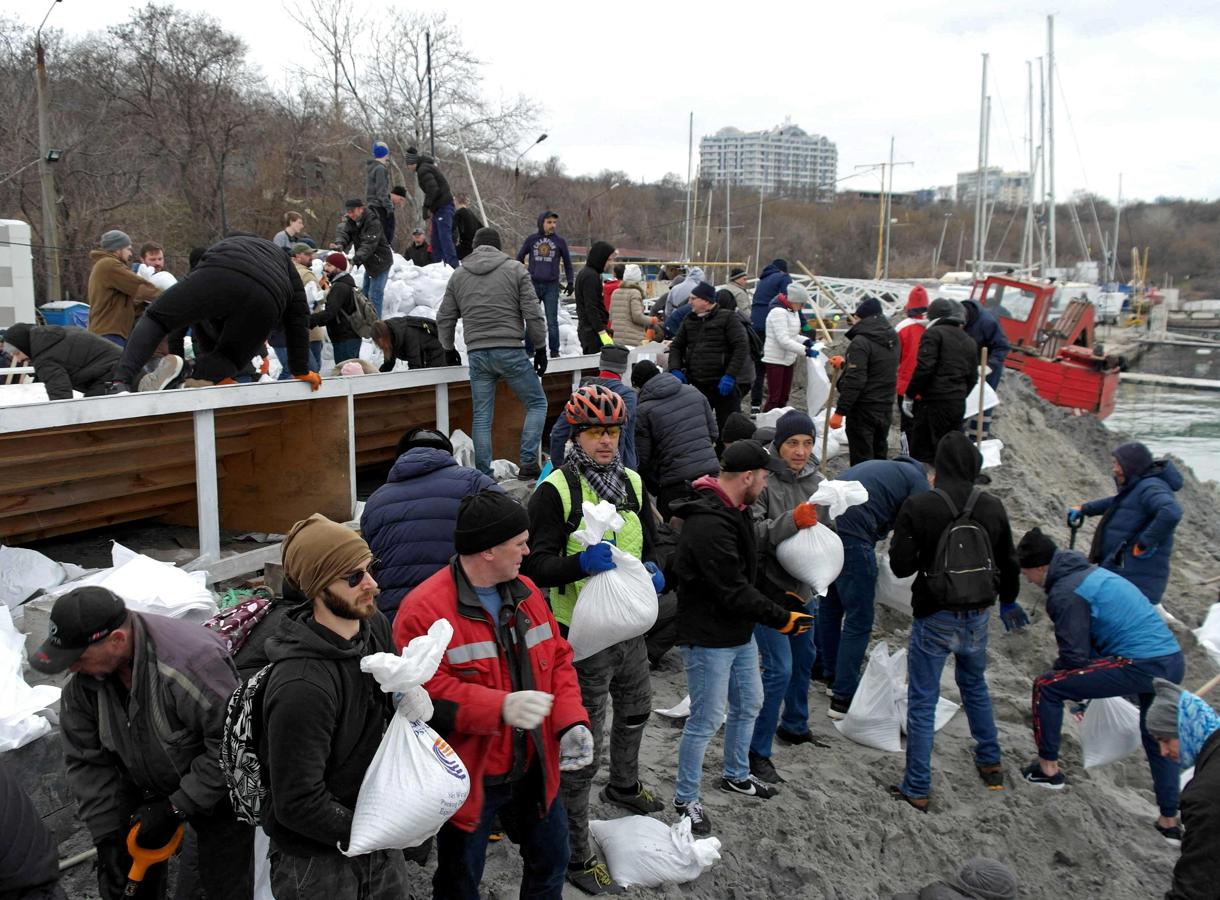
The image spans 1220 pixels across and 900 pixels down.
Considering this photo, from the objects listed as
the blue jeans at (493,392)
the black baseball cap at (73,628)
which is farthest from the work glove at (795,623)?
the blue jeans at (493,392)

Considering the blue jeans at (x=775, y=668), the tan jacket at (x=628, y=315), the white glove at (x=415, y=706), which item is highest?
the tan jacket at (x=628, y=315)

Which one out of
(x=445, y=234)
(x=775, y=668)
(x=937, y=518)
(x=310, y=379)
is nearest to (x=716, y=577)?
(x=775, y=668)

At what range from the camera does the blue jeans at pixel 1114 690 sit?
4.91 m

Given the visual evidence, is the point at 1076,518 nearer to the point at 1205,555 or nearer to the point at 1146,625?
the point at 1146,625

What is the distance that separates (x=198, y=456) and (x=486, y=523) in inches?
129

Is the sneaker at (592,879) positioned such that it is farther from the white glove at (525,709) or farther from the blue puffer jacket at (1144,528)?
the blue puffer jacket at (1144,528)

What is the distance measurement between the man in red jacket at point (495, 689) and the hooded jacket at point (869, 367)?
5371 mm

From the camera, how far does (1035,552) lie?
17.0ft

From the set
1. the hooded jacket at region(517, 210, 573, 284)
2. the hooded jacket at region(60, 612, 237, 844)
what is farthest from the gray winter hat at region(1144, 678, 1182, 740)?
the hooded jacket at region(517, 210, 573, 284)

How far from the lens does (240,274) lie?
5188 mm

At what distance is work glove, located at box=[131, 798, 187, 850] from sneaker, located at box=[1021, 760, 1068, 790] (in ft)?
14.4

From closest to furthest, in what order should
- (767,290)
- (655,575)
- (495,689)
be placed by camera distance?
1. (495,689)
2. (655,575)
3. (767,290)

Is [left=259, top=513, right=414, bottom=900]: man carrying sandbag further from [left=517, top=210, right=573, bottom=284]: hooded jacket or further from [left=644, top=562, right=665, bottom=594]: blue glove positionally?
[left=517, top=210, right=573, bottom=284]: hooded jacket

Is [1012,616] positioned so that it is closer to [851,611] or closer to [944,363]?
[851,611]
